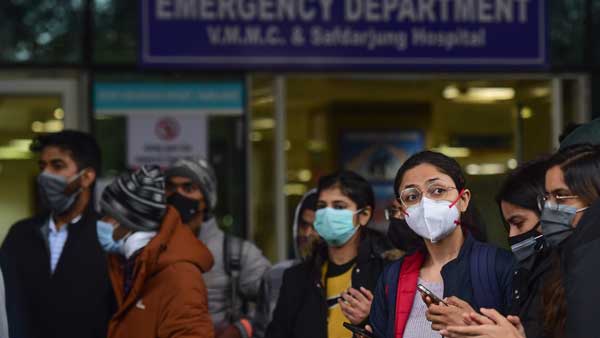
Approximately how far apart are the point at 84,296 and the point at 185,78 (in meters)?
3.18

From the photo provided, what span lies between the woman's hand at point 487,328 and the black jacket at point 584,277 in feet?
0.78

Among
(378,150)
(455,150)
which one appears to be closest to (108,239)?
(378,150)

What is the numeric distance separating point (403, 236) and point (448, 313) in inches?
47.0

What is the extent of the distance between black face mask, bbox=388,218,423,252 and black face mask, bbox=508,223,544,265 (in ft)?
1.32

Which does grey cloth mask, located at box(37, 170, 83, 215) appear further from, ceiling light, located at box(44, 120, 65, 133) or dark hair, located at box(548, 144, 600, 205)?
dark hair, located at box(548, 144, 600, 205)

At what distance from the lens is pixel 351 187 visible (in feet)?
17.5

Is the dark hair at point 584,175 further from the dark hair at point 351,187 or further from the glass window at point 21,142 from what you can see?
the glass window at point 21,142

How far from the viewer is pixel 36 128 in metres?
8.59

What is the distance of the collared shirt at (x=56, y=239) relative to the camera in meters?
5.86

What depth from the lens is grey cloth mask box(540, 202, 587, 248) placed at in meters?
3.59

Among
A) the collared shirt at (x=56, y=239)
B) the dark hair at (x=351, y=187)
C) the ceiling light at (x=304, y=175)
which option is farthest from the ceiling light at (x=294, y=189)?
the dark hair at (x=351, y=187)

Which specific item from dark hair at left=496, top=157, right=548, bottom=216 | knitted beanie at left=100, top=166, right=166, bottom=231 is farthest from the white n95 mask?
knitted beanie at left=100, top=166, right=166, bottom=231

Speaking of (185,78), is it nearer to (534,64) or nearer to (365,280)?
(534,64)

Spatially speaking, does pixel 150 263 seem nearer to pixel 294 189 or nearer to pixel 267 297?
pixel 267 297
